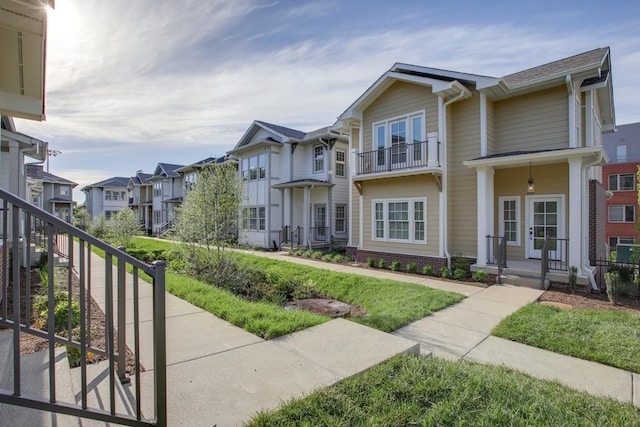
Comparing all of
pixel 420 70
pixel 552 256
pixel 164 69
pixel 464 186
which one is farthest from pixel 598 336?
pixel 164 69

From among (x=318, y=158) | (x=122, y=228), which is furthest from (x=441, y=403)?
(x=122, y=228)

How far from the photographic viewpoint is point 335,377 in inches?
126

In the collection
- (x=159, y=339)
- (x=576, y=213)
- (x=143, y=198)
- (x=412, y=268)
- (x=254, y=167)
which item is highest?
(x=254, y=167)

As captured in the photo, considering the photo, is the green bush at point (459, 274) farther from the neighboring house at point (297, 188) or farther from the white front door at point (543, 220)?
the neighboring house at point (297, 188)

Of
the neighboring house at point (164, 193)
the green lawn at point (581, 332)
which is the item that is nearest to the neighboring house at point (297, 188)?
the green lawn at point (581, 332)

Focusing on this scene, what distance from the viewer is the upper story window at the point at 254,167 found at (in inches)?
771

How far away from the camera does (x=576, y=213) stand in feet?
28.0

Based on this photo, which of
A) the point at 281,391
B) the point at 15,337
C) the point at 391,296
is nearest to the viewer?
the point at 15,337

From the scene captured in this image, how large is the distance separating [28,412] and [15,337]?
1.15 metres

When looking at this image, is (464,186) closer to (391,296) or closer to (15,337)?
(391,296)

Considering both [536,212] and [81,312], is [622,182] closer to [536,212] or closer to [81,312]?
[536,212]

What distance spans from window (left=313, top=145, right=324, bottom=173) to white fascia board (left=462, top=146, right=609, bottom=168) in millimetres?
8971

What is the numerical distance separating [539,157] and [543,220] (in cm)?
240

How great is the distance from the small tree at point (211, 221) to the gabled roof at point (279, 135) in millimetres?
8434
